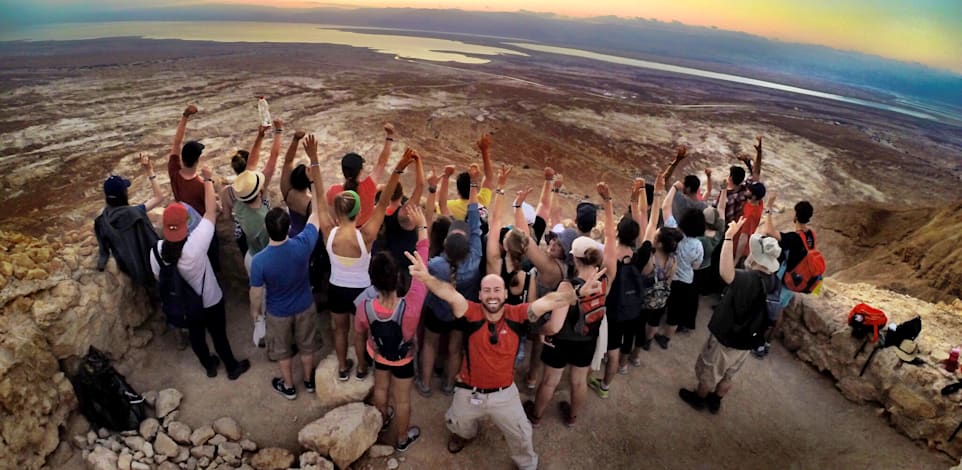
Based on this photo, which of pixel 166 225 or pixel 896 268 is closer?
pixel 166 225

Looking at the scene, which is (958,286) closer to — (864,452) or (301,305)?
(864,452)

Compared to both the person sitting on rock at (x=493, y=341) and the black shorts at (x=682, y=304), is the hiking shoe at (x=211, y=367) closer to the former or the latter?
the person sitting on rock at (x=493, y=341)

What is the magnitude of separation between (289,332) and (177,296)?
1.02 metres

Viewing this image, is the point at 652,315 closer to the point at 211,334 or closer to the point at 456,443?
the point at 456,443

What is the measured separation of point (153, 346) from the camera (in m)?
5.02

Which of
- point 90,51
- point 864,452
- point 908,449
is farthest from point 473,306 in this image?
point 90,51

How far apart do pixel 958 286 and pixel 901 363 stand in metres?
4.89

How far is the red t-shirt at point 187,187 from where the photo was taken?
16.7 ft

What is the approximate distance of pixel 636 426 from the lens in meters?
4.92

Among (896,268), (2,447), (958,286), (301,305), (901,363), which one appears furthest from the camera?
(896,268)

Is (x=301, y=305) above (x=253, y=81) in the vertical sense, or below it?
below

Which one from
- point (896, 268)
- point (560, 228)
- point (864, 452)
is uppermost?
point (560, 228)

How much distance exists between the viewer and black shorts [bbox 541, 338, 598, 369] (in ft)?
13.5

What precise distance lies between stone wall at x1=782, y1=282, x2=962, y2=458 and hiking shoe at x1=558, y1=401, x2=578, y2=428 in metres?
3.31
